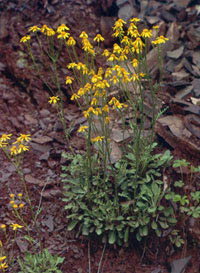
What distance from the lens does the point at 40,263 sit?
3693 mm

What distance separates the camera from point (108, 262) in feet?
13.5

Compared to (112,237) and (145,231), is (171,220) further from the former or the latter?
(112,237)

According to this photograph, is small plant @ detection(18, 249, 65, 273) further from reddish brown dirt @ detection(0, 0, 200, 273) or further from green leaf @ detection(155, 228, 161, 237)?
green leaf @ detection(155, 228, 161, 237)

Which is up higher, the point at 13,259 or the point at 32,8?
the point at 32,8

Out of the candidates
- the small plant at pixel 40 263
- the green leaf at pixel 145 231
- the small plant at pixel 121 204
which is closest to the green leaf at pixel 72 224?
the small plant at pixel 121 204

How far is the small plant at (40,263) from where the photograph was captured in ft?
12.0

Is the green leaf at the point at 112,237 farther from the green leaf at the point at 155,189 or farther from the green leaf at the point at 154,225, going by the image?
the green leaf at the point at 155,189

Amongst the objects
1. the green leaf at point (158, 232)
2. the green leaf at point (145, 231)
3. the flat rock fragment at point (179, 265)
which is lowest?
the flat rock fragment at point (179, 265)

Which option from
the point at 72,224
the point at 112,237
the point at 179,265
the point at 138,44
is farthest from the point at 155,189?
the point at 138,44

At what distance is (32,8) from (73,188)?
3.92m

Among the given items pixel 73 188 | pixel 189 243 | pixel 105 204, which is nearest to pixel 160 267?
pixel 189 243

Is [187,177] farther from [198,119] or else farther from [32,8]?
[32,8]

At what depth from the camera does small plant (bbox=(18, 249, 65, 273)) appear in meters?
3.66

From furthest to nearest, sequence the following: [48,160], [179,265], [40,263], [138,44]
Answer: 1. [48,160]
2. [179,265]
3. [40,263]
4. [138,44]
